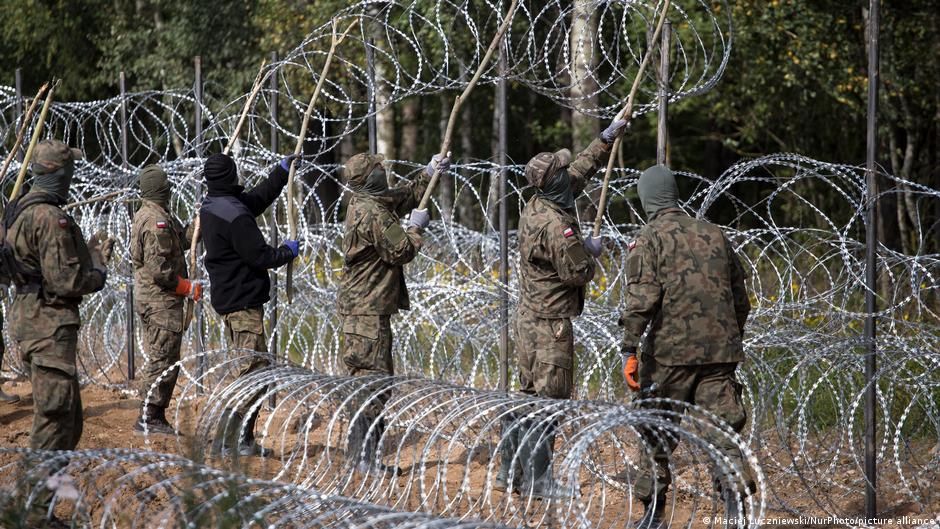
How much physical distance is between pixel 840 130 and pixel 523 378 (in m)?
14.9

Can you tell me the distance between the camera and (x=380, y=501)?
21.4 ft

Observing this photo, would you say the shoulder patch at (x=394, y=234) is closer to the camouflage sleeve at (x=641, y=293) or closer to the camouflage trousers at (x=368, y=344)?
the camouflage trousers at (x=368, y=344)

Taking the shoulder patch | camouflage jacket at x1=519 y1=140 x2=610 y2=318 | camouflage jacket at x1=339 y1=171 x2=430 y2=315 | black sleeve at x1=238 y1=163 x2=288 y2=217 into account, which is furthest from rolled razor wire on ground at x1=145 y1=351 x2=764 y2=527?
black sleeve at x1=238 y1=163 x2=288 y2=217

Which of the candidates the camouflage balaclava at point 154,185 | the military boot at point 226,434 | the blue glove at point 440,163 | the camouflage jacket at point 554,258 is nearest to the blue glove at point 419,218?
the blue glove at point 440,163

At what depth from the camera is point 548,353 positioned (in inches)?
271

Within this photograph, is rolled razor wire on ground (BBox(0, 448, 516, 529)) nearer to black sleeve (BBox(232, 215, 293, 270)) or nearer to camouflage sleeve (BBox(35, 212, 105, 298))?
A: camouflage sleeve (BBox(35, 212, 105, 298))

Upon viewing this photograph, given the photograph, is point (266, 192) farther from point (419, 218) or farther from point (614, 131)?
point (614, 131)

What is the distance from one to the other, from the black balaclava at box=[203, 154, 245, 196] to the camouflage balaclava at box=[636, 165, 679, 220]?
114 inches

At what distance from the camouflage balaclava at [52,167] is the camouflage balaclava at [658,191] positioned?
3122mm

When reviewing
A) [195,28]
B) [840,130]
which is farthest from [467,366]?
[195,28]

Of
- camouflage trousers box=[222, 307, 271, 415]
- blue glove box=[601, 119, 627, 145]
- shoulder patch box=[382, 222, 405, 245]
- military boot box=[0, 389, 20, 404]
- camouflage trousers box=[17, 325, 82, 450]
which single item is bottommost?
military boot box=[0, 389, 20, 404]

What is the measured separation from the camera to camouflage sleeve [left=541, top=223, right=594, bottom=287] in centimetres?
668

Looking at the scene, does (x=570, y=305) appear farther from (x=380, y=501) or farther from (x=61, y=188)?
(x=61, y=188)

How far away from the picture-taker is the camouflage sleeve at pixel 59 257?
639 cm
